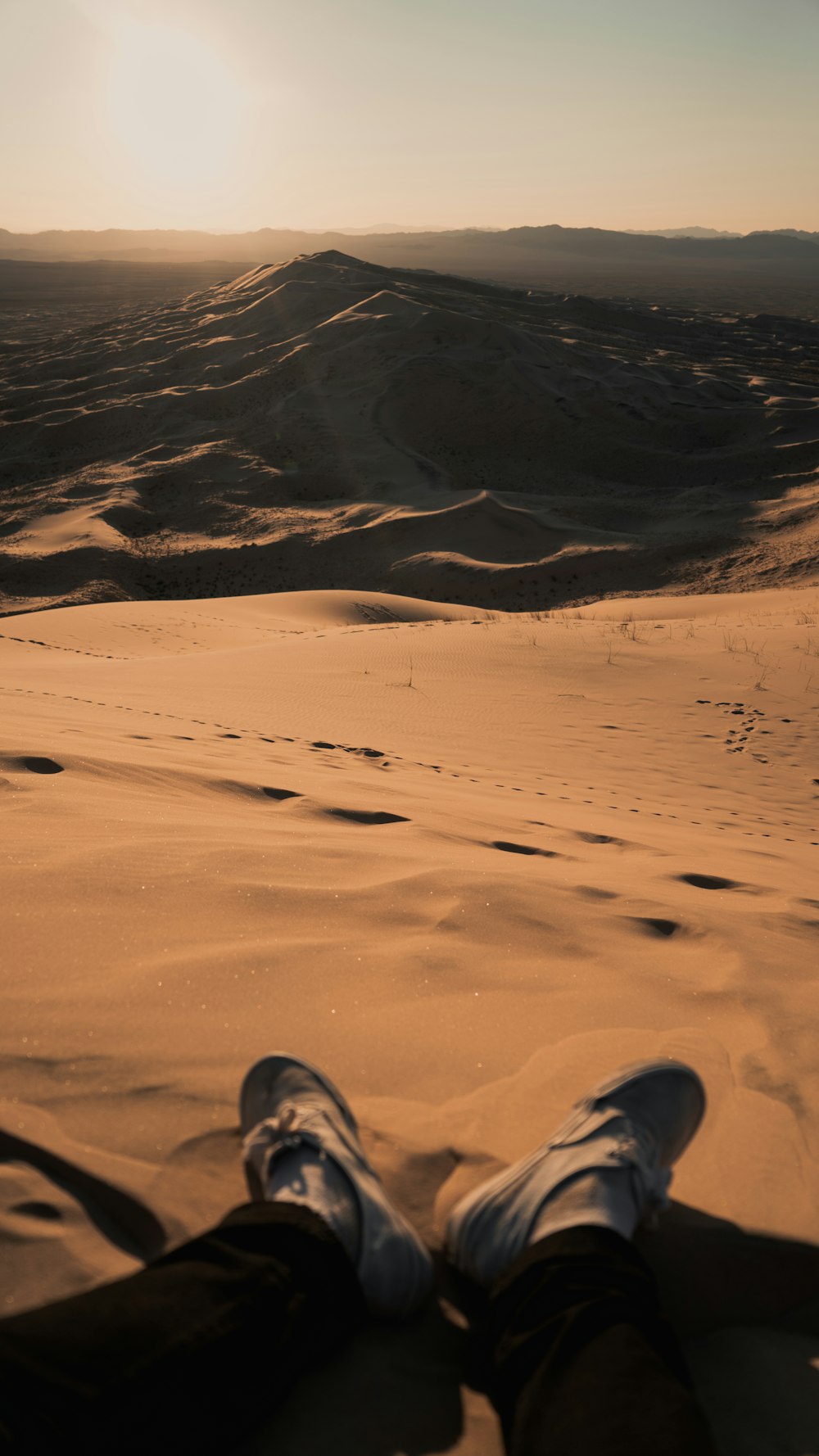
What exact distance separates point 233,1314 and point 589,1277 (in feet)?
1.54

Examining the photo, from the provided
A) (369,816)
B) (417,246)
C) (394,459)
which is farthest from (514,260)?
(369,816)

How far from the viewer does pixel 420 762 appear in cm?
496

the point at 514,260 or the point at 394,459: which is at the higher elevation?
the point at 514,260

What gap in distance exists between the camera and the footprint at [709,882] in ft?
10.3

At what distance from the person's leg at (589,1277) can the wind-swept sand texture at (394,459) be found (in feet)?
42.4

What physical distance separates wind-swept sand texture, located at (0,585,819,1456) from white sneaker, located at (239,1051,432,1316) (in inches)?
2.1

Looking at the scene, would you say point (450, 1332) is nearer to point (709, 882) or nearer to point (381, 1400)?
point (381, 1400)

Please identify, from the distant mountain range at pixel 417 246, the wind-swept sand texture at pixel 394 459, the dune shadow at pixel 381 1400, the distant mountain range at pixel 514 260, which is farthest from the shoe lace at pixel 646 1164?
the distant mountain range at pixel 417 246

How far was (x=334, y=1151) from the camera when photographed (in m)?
1.42

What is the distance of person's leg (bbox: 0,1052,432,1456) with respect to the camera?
94cm

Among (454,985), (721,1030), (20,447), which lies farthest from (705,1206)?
(20,447)

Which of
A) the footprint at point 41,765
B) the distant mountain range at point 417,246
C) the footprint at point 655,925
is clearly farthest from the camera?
the distant mountain range at point 417,246

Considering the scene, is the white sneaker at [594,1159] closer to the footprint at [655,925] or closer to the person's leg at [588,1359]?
the person's leg at [588,1359]

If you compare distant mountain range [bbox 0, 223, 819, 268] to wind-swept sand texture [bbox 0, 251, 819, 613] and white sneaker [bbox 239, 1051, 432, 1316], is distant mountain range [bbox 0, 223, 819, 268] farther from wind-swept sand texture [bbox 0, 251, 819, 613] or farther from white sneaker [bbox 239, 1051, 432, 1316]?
white sneaker [bbox 239, 1051, 432, 1316]
